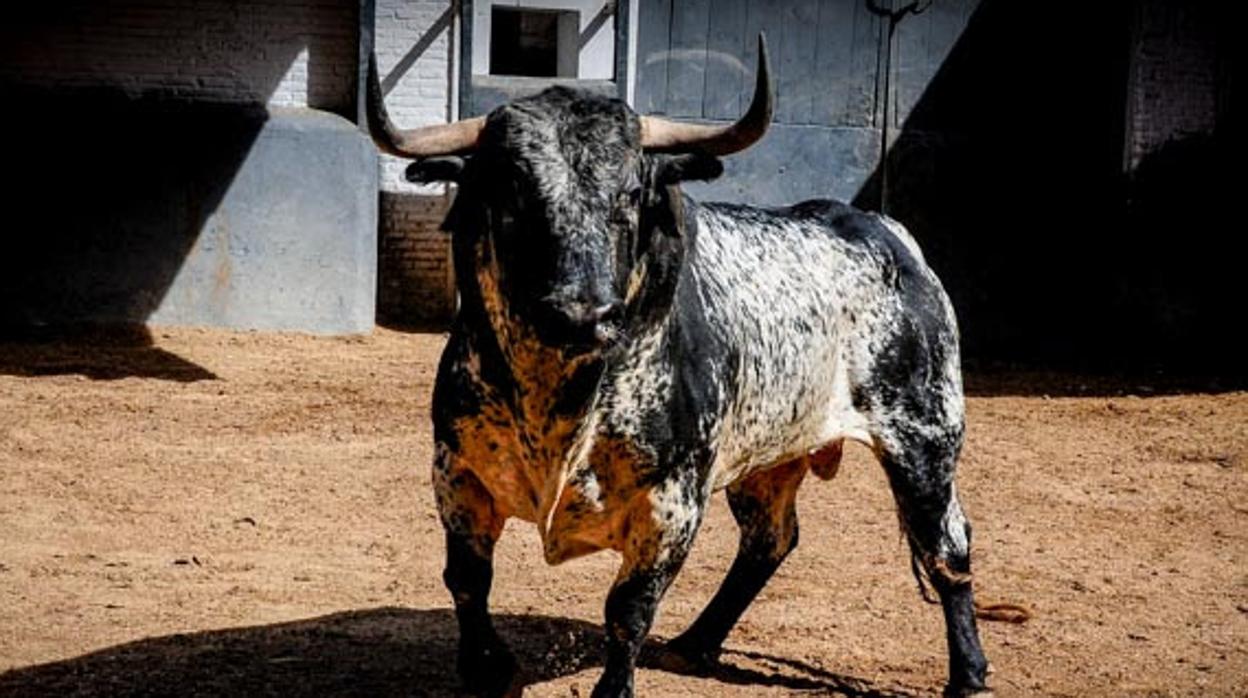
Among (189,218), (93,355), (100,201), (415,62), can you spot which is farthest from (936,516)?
(415,62)

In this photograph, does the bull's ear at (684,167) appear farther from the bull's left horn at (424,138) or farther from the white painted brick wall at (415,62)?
the white painted brick wall at (415,62)

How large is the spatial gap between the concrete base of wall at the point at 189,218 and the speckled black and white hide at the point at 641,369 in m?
7.89

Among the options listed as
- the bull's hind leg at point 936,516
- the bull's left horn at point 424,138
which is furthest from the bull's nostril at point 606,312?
the bull's hind leg at point 936,516

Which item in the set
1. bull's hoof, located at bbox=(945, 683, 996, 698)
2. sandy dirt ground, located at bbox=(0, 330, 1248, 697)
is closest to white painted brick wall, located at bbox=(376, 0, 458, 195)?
sandy dirt ground, located at bbox=(0, 330, 1248, 697)

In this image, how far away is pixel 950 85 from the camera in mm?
14695

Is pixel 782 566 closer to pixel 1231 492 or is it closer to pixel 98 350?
pixel 1231 492

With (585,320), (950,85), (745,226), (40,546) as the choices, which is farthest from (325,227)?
(585,320)

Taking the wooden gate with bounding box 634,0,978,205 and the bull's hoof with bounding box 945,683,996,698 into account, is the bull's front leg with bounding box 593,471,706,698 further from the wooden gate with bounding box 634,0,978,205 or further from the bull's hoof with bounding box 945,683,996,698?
the wooden gate with bounding box 634,0,978,205

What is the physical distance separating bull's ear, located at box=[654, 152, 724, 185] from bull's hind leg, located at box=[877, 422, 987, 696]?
1539 mm

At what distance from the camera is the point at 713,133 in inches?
189

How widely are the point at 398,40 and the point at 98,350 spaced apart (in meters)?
3.48

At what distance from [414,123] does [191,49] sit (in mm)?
1768

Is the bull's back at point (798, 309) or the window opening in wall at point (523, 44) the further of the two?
the window opening in wall at point (523, 44)

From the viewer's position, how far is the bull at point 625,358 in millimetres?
4324
